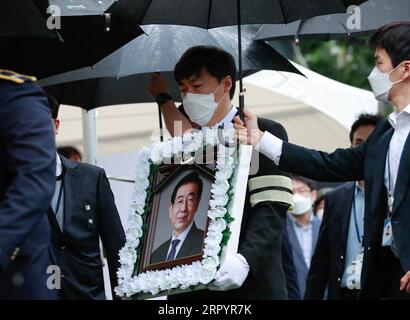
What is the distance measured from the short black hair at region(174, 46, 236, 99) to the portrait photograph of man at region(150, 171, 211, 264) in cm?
64

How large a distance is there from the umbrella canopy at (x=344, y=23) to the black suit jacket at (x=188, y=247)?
252 centimetres

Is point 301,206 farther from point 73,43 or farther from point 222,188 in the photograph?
point 222,188

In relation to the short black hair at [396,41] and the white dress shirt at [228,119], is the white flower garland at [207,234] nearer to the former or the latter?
the white dress shirt at [228,119]

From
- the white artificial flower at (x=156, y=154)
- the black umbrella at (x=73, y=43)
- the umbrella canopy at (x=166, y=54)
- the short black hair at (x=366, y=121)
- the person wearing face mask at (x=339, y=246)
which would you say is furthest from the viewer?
the short black hair at (x=366, y=121)

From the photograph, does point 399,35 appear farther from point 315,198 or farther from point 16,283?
point 315,198

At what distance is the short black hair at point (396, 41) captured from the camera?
20.7ft

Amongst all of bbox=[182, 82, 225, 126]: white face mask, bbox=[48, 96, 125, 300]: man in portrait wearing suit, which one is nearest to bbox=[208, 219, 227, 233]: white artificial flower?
bbox=[182, 82, 225, 126]: white face mask

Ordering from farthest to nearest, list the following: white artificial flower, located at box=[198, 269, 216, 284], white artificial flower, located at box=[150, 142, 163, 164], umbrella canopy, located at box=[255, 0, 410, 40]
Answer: umbrella canopy, located at box=[255, 0, 410, 40] < white artificial flower, located at box=[150, 142, 163, 164] < white artificial flower, located at box=[198, 269, 216, 284]

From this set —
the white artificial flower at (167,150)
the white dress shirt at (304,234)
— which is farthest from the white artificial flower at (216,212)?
the white dress shirt at (304,234)

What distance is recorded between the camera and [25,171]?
477 centimetres

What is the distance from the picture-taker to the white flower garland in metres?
5.91

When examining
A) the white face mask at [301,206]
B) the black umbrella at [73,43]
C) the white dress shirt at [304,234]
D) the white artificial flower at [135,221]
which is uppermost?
the black umbrella at [73,43]

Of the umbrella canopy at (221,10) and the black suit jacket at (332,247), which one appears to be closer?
the umbrella canopy at (221,10)

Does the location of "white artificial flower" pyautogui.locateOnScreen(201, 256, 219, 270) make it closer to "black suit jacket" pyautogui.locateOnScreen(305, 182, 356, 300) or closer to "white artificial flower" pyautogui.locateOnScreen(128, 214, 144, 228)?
"white artificial flower" pyautogui.locateOnScreen(128, 214, 144, 228)
